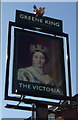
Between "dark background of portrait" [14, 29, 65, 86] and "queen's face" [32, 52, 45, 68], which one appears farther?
"queen's face" [32, 52, 45, 68]

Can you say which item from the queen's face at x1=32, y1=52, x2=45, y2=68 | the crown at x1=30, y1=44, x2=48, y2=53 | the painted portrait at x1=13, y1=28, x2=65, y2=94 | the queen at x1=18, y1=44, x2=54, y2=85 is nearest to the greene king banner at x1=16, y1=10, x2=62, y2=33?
the painted portrait at x1=13, y1=28, x2=65, y2=94

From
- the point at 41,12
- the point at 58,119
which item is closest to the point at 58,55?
the point at 41,12

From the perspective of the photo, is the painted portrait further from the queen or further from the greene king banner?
the greene king banner

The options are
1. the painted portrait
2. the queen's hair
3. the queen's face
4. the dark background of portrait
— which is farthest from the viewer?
the queen's hair

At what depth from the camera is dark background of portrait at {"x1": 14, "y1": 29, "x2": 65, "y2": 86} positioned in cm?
1492

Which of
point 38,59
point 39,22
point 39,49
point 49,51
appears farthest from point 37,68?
point 39,22

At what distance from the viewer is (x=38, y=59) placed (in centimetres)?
1534

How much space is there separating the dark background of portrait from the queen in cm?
16

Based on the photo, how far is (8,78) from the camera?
46.6 feet

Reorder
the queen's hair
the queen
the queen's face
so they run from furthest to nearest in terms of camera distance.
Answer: the queen's hair
the queen's face
the queen

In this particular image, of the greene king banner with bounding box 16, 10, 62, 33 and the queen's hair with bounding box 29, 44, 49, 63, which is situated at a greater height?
the greene king banner with bounding box 16, 10, 62, 33

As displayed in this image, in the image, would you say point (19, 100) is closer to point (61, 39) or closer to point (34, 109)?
point (34, 109)

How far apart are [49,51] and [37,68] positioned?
1.13m

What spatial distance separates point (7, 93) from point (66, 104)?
8.13 feet
